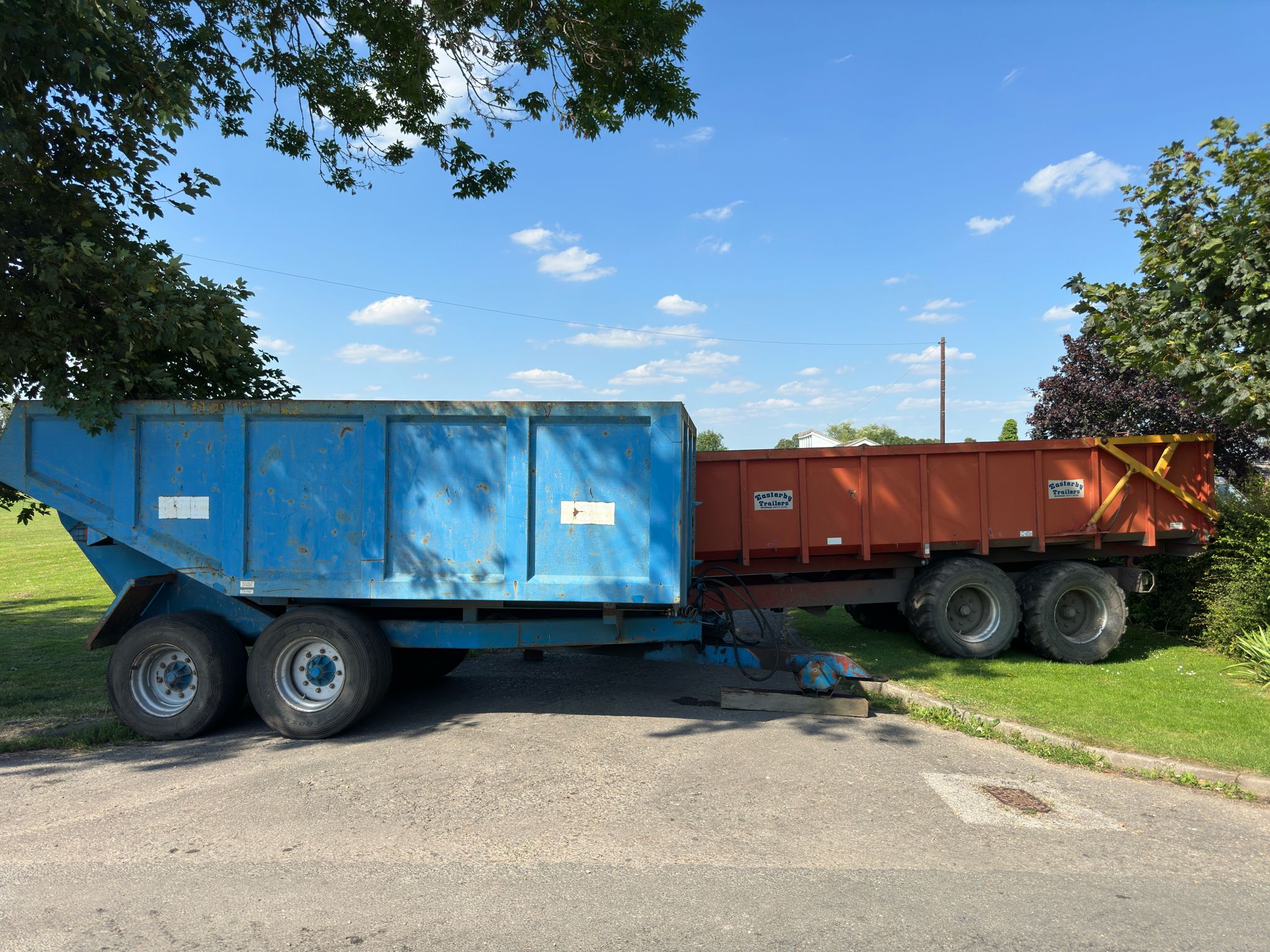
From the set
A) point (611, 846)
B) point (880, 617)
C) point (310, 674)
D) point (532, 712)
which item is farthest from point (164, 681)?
point (880, 617)

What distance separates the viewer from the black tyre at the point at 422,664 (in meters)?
7.47

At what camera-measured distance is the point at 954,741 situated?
6082 mm

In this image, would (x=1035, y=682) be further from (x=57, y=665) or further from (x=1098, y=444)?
(x=57, y=665)

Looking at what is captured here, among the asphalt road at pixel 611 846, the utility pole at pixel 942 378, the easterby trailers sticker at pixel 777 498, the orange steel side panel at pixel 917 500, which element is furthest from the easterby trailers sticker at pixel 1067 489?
the utility pole at pixel 942 378

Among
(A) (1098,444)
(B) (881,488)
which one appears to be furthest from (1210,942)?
(A) (1098,444)

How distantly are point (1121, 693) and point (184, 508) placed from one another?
8.50 m

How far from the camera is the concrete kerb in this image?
511 centimetres

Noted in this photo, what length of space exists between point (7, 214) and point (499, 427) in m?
4.27

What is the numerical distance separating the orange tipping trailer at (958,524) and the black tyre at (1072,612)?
0.05 ft

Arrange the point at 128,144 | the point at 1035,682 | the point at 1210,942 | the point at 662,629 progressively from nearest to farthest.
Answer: the point at 1210,942 → the point at 662,629 → the point at 128,144 → the point at 1035,682

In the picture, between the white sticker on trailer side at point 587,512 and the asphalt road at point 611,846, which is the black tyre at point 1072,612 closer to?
the asphalt road at point 611,846

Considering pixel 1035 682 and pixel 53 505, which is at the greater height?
pixel 53 505

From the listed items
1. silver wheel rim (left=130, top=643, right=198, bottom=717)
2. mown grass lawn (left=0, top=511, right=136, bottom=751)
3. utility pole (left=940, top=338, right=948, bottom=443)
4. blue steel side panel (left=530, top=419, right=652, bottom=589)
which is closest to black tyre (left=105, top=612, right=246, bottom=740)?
silver wheel rim (left=130, top=643, right=198, bottom=717)

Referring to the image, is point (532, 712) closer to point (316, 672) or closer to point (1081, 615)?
point (316, 672)
